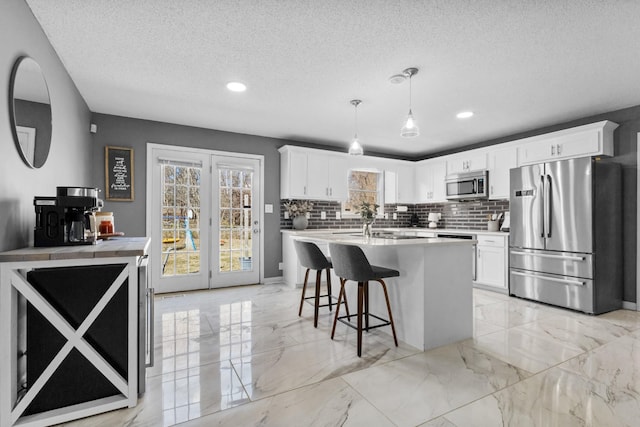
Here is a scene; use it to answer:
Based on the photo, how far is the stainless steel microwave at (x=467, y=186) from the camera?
5.12 m

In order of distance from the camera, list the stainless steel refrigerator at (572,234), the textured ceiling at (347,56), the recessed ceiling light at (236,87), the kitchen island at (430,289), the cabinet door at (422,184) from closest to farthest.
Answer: the textured ceiling at (347,56), the kitchen island at (430,289), the recessed ceiling light at (236,87), the stainless steel refrigerator at (572,234), the cabinet door at (422,184)

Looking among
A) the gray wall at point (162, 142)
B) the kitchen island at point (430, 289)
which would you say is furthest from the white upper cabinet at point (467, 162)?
the gray wall at point (162, 142)

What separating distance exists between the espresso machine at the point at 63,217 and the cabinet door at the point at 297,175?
3.17 metres

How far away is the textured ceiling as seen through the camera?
2.06 meters

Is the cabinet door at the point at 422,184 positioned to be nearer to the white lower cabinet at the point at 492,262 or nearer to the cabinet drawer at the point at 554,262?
the white lower cabinet at the point at 492,262

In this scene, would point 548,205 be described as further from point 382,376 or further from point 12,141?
point 12,141

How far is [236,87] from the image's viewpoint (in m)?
3.26

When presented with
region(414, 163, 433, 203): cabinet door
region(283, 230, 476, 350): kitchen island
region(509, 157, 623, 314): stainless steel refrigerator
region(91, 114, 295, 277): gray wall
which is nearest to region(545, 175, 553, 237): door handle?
region(509, 157, 623, 314): stainless steel refrigerator

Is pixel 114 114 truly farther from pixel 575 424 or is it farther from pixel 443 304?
pixel 575 424

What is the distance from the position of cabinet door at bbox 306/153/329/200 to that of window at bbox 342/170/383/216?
0.70 metres

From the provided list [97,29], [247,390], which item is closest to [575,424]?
[247,390]

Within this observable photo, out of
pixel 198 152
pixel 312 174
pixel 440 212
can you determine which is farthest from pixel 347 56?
pixel 440 212

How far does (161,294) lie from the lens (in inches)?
176

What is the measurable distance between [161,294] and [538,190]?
16.8 feet
